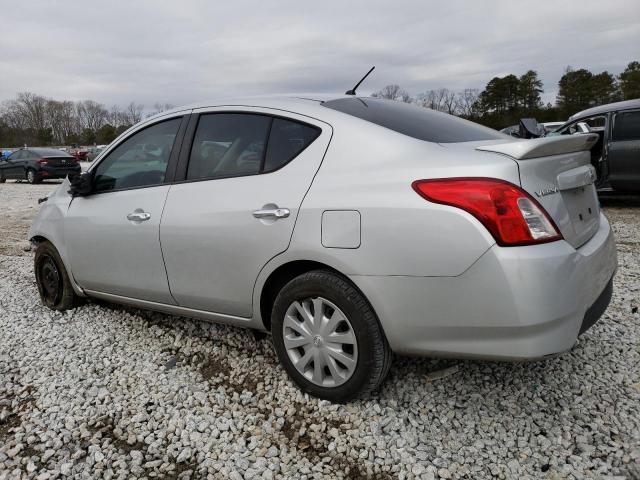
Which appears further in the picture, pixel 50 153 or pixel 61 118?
pixel 61 118

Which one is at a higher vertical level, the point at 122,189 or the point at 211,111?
the point at 211,111

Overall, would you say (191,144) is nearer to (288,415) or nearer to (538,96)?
(288,415)

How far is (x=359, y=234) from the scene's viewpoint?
226 cm

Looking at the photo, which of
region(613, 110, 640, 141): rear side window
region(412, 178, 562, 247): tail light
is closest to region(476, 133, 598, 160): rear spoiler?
→ region(412, 178, 562, 247): tail light

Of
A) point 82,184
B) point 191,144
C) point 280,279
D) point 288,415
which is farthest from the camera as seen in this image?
point 82,184

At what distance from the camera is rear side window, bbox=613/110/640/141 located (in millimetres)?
7852

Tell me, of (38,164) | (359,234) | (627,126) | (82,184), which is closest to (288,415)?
(359,234)

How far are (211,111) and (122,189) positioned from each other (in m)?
0.90

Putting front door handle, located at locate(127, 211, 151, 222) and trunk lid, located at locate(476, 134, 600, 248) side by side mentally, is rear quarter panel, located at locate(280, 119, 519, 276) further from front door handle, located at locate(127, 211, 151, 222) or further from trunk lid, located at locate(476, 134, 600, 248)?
front door handle, located at locate(127, 211, 151, 222)

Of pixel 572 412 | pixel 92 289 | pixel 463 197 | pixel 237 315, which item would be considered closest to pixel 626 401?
pixel 572 412

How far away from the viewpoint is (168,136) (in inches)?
130

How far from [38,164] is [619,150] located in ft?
61.6

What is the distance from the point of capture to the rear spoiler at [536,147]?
7.02 feet

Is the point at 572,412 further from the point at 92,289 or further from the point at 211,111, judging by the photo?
the point at 92,289
